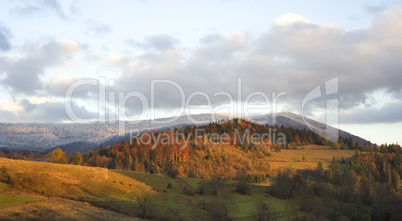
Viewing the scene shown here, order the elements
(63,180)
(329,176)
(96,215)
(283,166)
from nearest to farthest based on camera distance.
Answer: (96,215)
(63,180)
(329,176)
(283,166)

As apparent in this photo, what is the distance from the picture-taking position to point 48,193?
55188mm

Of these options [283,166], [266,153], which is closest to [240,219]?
[283,166]


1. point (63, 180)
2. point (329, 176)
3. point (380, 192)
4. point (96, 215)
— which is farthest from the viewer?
point (329, 176)

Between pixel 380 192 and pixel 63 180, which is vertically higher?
pixel 63 180

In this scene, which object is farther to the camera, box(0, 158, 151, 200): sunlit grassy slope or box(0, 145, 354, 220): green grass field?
box(0, 158, 151, 200): sunlit grassy slope

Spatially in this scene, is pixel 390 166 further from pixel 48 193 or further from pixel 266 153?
pixel 48 193

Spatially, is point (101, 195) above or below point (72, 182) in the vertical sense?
below

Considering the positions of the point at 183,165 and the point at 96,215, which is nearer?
the point at 96,215

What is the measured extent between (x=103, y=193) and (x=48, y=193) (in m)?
11.8

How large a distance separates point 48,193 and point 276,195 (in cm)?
6616

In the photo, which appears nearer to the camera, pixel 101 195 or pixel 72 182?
pixel 101 195

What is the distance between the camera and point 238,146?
199125 millimetres

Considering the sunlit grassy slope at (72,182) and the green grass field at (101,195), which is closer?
the green grass field at (101,195)

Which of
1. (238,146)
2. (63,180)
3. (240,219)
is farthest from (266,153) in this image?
(63,180)
